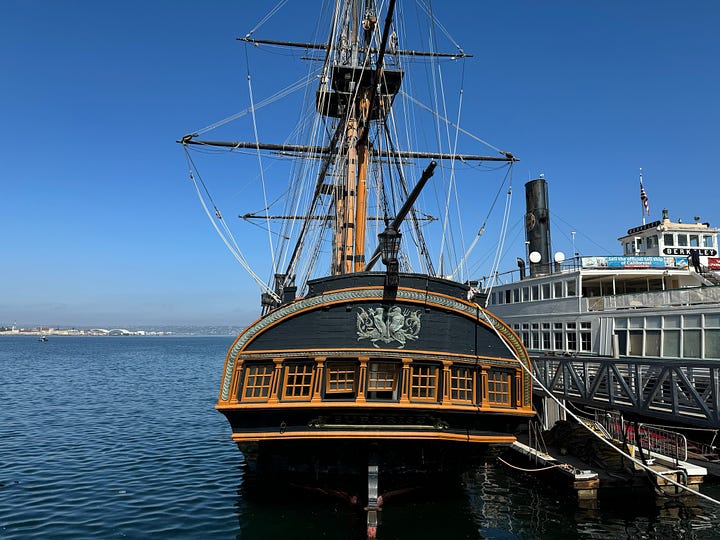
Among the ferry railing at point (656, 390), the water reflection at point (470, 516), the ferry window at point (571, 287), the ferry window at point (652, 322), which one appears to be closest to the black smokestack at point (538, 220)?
the ferry window at point (571, 287)

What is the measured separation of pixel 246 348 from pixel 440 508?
23.2 ft

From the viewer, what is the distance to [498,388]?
14.1 metres

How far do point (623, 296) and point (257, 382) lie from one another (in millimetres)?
16818

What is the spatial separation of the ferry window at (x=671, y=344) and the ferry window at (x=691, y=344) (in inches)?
11.6

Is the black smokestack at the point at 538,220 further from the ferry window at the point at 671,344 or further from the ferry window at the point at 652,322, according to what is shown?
the ferry window at the point at 671,344

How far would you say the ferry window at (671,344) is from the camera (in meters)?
18.5

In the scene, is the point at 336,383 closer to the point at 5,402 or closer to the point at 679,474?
the point at 679,474

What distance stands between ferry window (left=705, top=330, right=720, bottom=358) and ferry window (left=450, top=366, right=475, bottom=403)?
937 cm

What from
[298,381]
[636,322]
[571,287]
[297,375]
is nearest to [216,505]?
[298,381]

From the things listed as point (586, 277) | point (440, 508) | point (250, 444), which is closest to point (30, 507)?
point (250, 444)

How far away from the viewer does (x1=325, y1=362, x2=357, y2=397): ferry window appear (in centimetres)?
1330

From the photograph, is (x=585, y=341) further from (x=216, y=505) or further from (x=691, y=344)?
(x=216, y=505)

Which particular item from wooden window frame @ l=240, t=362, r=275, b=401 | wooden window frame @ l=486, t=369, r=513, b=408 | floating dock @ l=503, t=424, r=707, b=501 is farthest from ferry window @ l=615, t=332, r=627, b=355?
wooden window frame @ l=240, t=362, r=275, b=401

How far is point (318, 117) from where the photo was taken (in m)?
25.2
